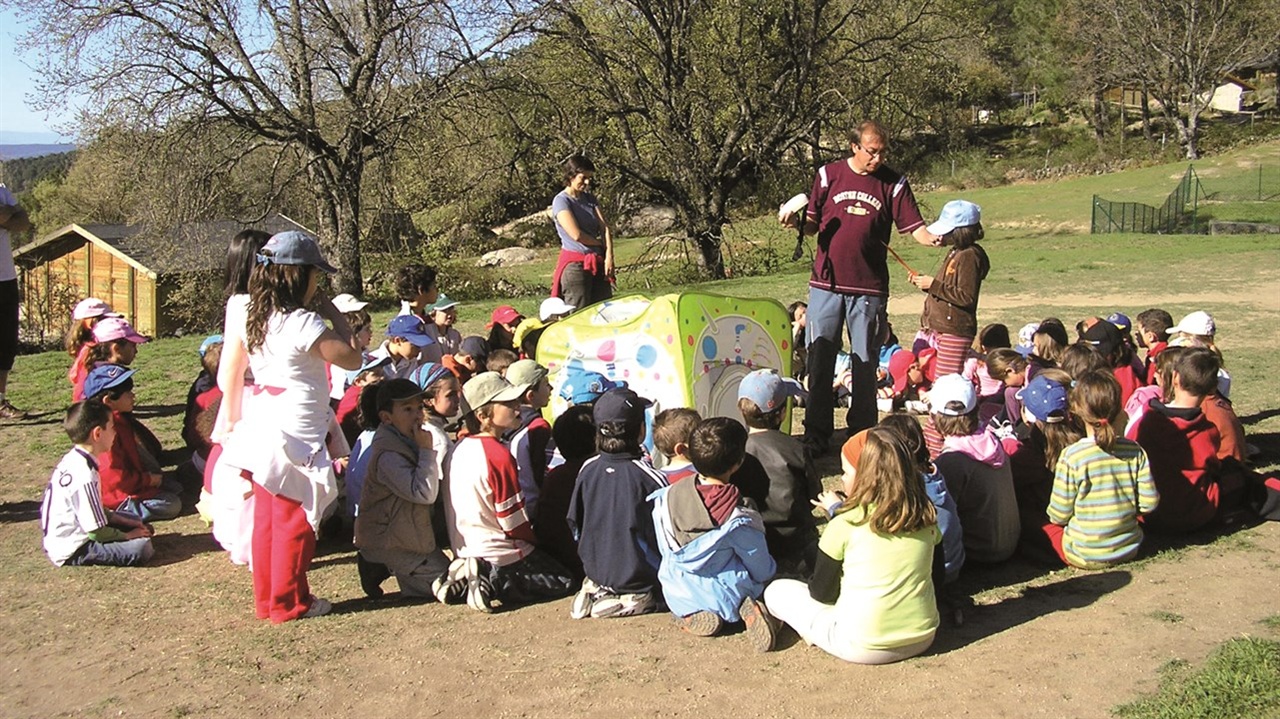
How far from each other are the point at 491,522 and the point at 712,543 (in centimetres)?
113

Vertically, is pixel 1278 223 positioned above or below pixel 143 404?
above

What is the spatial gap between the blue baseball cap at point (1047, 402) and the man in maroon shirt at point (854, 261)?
1.83m

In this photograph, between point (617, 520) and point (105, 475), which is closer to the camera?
point (617, 520)

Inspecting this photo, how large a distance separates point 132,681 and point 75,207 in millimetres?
44077

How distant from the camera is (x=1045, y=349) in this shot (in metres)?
7.67

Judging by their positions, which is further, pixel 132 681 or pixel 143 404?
pixel 143 404

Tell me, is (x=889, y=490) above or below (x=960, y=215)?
below

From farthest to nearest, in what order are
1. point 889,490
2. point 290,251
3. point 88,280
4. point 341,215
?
1. point 88,280
2. point 341,215
3. point 290,251
4. point 889,490

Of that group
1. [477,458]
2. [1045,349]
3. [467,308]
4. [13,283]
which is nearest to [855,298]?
[1045,349]

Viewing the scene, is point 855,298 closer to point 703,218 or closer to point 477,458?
point 477,458

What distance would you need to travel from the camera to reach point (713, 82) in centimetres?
2284

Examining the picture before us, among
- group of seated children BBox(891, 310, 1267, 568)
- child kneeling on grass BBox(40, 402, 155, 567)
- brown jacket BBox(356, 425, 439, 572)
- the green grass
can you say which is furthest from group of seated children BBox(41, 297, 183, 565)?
the green grass

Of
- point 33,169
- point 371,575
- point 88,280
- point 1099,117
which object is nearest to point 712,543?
point 371,575

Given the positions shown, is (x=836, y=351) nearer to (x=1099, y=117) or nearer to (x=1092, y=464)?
(x=1092, y=464)
